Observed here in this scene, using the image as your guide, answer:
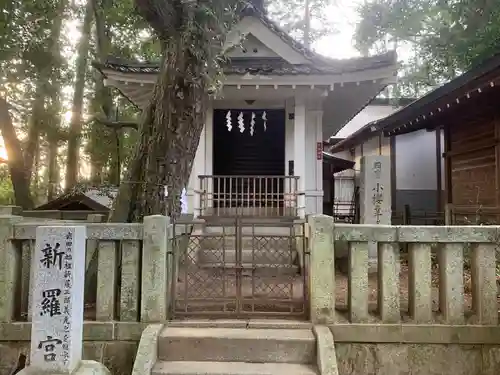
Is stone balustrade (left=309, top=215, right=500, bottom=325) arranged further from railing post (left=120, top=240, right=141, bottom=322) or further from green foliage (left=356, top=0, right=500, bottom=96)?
green foliage (left=356, top=0, right=500, bottom=96)

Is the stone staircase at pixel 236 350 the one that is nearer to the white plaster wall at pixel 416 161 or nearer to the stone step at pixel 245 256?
the stone step at pixel 245 256

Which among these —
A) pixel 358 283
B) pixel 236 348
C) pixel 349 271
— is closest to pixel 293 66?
pixel 349 271

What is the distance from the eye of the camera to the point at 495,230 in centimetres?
481

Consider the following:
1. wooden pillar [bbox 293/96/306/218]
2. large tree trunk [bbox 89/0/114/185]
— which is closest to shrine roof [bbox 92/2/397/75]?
wooden pillar [bbox 293/96/306/218]

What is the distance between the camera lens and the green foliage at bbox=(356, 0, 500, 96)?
516 inches

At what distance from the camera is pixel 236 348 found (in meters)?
4.73

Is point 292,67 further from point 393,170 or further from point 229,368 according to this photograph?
point 393,170

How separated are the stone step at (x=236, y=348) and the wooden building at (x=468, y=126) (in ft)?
19.6

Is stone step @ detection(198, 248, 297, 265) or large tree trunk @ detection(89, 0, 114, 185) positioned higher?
large tree trunk @ detection(89, 0, 114, 185)

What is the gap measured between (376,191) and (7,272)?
5842mm

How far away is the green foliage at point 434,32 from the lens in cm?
1309

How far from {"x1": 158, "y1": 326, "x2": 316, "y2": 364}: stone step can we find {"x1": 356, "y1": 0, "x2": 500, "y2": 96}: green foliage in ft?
38.8

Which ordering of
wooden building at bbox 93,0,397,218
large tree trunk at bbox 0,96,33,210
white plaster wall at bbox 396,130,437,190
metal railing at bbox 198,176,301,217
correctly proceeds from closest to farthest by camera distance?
wooden building at bbox 93,0,397,218 → metal railing at bbox 198,176,301,217 → large tree trunk at bbox 0,96,33,210 → white plaster wall at bbox 396,130,437,190

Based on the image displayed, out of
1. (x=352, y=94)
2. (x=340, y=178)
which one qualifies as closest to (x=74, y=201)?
(x=352, y=94)
